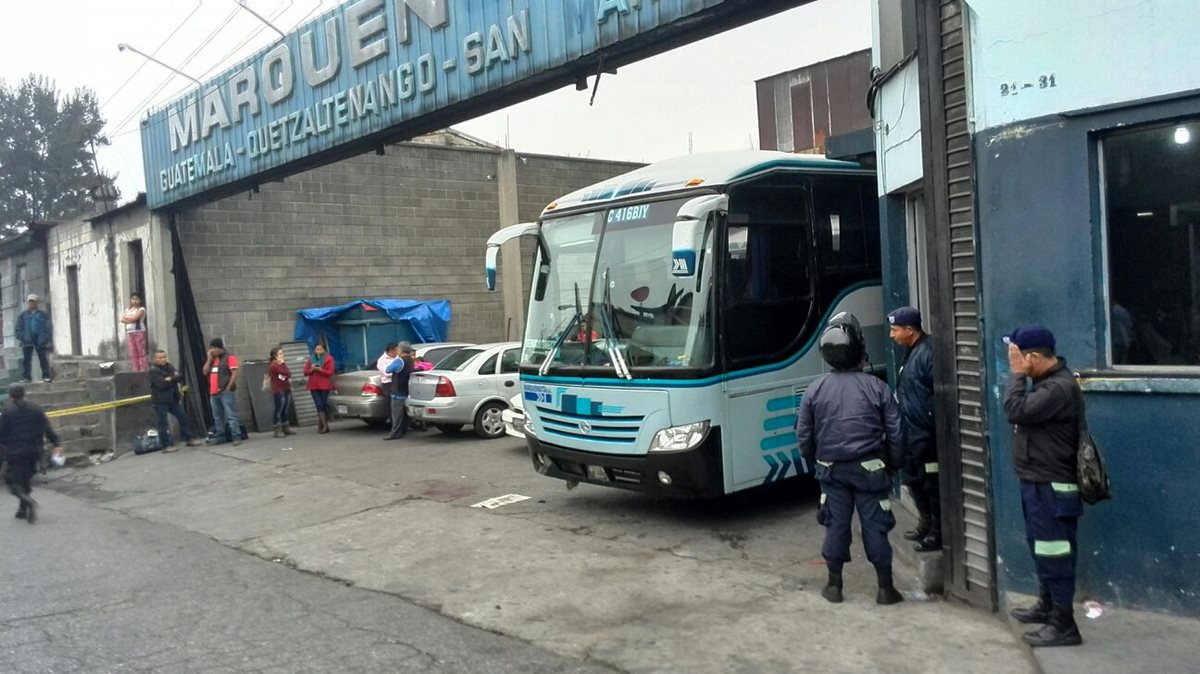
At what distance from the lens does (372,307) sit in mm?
18281

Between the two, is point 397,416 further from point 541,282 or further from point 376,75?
point 541,282

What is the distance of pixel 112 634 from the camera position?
5.98 meters

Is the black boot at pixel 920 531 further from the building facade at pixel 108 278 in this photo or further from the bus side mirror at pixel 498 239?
the building facade at pixel 108 278

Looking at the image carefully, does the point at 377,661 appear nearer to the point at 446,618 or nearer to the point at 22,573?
the point at 446,618

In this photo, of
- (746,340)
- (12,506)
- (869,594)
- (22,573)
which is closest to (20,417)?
(12,506)

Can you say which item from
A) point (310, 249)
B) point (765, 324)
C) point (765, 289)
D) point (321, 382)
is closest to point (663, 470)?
point (765, 324)

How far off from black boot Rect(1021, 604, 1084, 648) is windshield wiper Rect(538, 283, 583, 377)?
4746 mm

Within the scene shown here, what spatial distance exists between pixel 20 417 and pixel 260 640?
6.61 meters

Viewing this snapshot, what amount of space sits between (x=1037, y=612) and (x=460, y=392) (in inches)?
408

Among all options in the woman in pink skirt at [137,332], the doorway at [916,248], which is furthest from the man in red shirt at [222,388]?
the doorway at [916,248]

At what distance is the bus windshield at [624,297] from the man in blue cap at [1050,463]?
3.14 metres

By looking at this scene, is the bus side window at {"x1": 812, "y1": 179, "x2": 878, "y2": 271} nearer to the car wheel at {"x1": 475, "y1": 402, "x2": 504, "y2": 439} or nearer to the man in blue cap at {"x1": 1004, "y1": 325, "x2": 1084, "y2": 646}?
the man in blue cap at {"x1": 1004, "y1": 325, "x2": 1084, "y2": 646}

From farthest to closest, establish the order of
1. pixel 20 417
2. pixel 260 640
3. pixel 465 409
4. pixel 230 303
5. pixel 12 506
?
1. pixel 230 303
2. pixel 465 409
3. pixel 12 506
4. pixel 20 417
5. pixel 260 640

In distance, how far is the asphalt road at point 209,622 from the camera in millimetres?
5312
